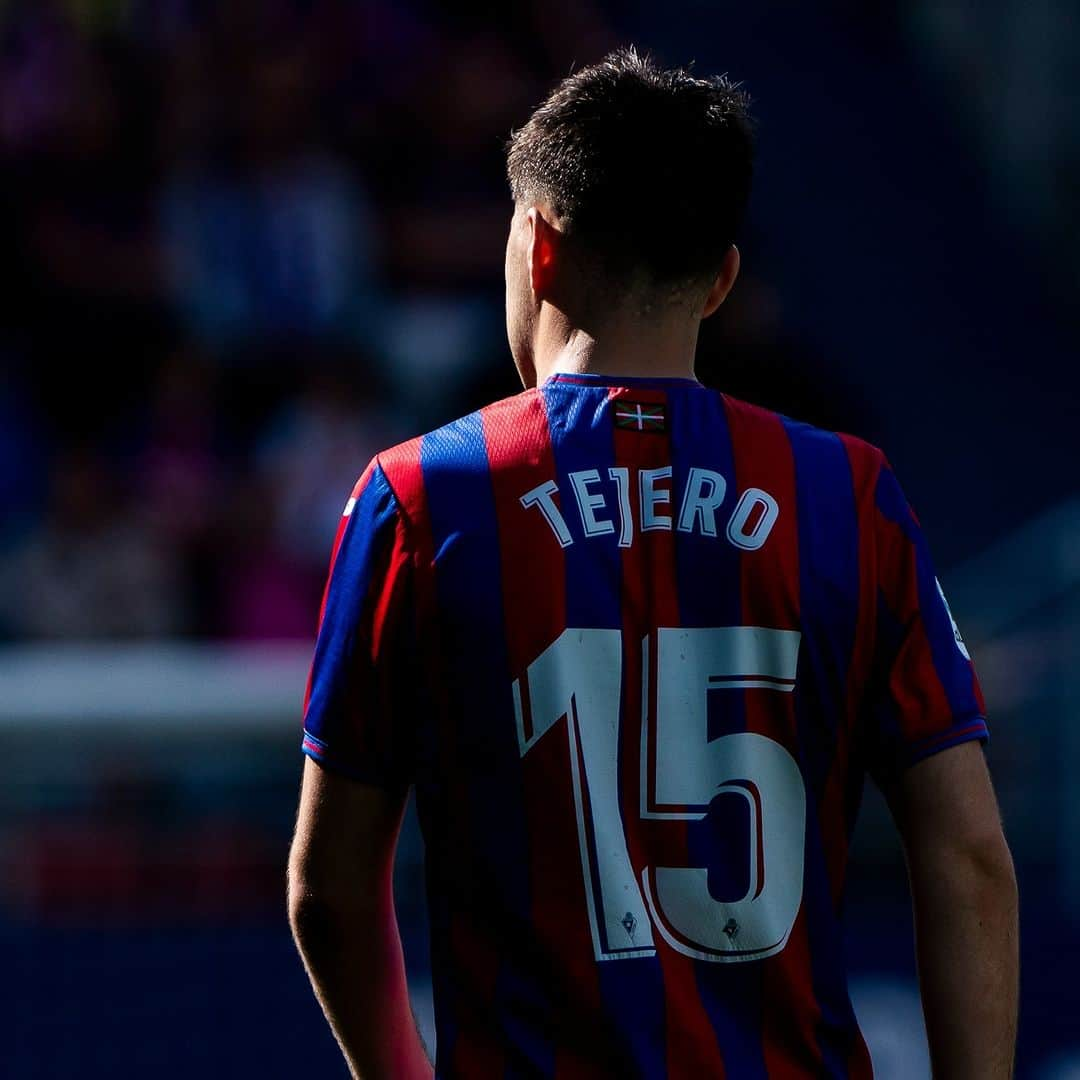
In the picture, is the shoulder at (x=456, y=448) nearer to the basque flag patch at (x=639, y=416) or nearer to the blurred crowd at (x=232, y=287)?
the basque flag patch at (x=639, y=416)

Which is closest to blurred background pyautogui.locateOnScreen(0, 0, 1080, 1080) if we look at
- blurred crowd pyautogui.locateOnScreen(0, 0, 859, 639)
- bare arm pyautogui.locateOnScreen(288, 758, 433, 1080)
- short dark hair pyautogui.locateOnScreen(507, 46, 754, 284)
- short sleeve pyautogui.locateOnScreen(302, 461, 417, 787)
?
blurred crowd pyautogui.locateOnScreen(0, 0, 859, 639)

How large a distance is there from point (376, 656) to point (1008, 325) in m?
8.00

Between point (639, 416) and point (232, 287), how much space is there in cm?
535

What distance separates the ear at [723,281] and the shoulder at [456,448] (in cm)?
22

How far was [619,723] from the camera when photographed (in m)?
1.81

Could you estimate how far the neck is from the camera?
189 cm

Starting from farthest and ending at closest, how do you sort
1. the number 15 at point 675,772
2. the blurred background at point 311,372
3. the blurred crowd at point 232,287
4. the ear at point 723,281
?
the blurred crowd at point 232,287
the blurred background at point 311,372
the ear at point 723,281
the number 15 at point 675,772

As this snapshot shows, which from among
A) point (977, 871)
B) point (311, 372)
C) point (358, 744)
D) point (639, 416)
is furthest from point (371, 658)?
point (311, 372)

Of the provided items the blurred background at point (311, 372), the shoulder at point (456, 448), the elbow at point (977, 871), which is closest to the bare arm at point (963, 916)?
the elbow at point (977, 871)

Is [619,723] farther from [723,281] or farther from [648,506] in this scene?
[723,281]

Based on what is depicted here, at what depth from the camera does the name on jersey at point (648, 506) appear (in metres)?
1.83

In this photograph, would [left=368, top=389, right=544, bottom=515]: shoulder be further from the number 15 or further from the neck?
the number 15

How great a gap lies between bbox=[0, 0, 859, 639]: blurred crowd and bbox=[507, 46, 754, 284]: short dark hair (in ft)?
13.4

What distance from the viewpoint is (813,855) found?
185cm
